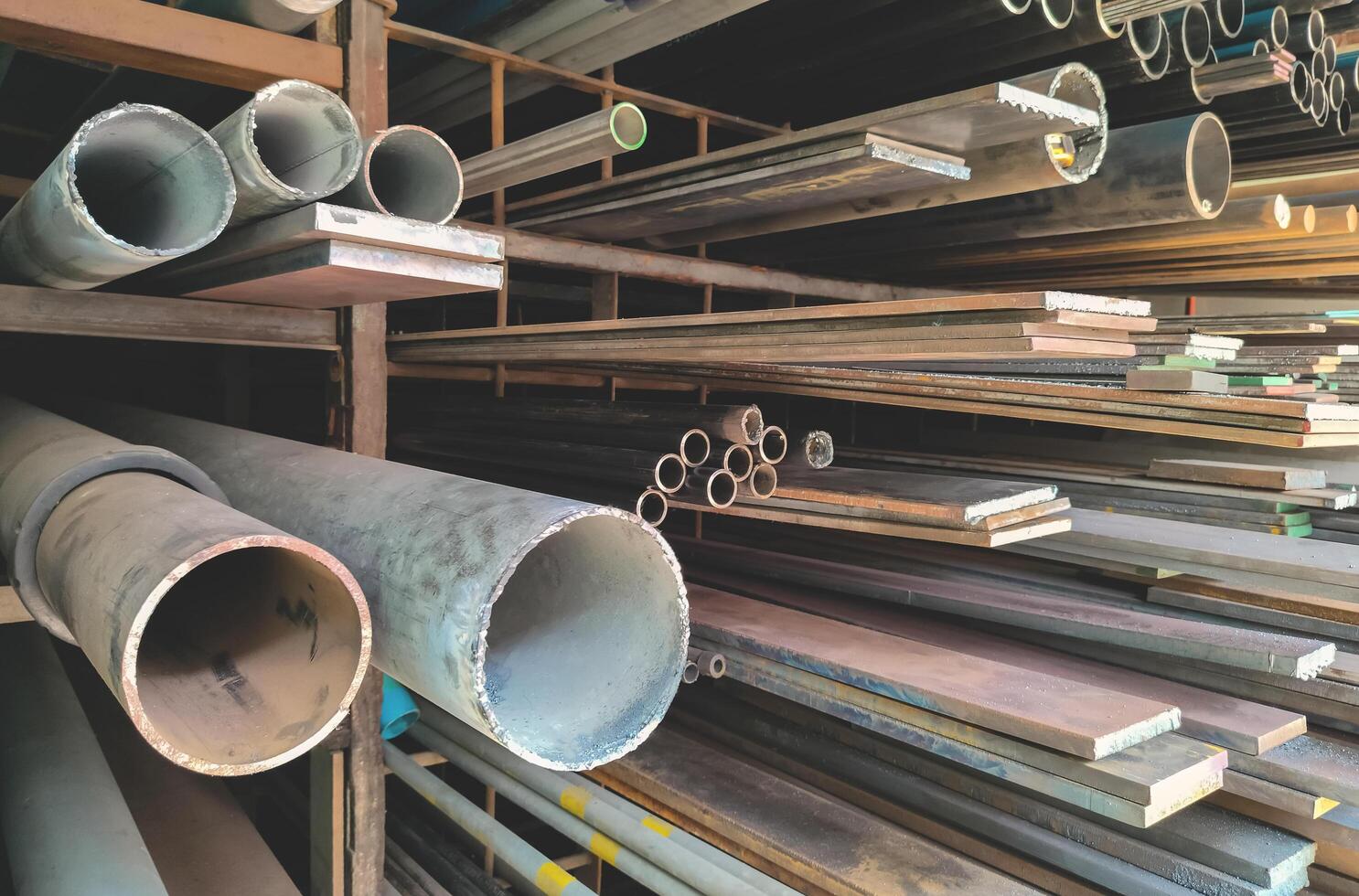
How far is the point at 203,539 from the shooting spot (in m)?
0.92

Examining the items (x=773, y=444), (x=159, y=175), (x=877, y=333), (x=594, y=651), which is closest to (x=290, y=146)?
(x=159, y=175)

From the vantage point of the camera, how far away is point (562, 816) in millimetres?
2479

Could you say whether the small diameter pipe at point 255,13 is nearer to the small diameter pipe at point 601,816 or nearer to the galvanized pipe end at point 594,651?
the galvanized pipe end at point 594,651

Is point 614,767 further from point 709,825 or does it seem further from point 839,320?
point 839,320

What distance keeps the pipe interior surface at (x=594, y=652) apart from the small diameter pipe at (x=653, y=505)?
2.96 ft

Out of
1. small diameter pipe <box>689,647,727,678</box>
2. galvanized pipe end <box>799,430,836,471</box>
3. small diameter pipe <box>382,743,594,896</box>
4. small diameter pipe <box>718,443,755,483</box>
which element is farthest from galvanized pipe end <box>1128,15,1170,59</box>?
small diameter pipe <box>382,743,594,896</box>

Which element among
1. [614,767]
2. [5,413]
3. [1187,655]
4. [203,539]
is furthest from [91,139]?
[1187,655]

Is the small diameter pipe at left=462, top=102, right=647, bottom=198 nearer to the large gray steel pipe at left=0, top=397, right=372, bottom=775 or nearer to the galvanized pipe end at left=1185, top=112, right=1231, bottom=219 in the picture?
the large gray steel pipe at left=0, top=397, right=372, bottom=775

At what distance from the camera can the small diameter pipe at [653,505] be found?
2199mm

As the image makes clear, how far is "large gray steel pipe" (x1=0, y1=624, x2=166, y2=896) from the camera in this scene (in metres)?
1.70

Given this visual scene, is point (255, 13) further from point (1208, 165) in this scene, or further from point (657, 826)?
point (1208, 165)

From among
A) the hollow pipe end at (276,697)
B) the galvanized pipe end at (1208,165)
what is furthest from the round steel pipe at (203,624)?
the galvanized pipe end at (1208,165)

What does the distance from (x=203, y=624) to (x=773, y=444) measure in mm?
1397

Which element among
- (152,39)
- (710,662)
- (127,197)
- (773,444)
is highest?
(152,39)
